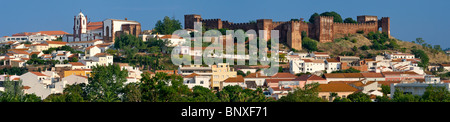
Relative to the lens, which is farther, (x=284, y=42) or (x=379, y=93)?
(x=284, y=42)

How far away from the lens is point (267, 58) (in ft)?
176

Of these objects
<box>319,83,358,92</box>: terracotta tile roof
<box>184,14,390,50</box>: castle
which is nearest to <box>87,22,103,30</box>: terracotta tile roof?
<box>184,14,390,50</box>: castle

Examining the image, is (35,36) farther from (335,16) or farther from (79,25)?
(335,16)

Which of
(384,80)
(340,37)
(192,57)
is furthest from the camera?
(340,37)

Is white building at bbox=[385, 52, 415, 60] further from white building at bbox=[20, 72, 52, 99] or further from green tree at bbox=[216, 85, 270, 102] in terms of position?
white building at bbox=[20, 72, 52, 99]

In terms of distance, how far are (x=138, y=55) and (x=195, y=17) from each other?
10.8 metres

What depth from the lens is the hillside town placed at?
127ft

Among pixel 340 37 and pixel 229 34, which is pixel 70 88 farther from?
pixel 340 37

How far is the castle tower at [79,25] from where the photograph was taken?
65.3 metres
